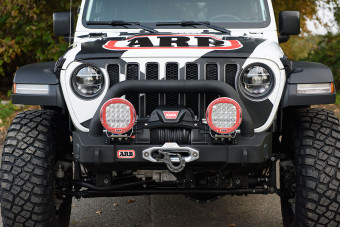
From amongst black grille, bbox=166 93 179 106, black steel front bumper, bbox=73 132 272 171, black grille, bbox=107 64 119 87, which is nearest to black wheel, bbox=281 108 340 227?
black steel front bumper, bbox=73 132 272 171

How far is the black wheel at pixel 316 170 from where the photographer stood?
10.2 feet

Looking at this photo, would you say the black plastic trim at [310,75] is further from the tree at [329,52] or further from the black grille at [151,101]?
the tree at [329,52]

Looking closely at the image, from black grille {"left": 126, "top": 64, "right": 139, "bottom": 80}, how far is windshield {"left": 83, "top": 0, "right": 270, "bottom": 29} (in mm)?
1051

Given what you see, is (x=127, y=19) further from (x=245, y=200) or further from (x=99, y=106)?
(x=245, y=200)

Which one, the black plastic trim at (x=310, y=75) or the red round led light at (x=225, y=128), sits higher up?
the black plastic trim at (x=310, y=75)

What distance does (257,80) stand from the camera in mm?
3162

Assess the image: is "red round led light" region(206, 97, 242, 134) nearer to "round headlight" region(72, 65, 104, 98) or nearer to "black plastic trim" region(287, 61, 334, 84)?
"black plastic trim" region(287, 61, 334, 84)

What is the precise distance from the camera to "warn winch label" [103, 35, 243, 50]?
3.31 m

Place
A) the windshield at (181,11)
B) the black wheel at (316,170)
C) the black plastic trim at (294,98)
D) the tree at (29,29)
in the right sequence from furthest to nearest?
the tree at (29,29) → the windshield at (181,11) → the black plastic trim at (294,98) → the black wheel at (316,170)

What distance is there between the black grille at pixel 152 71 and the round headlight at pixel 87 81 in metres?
0.28

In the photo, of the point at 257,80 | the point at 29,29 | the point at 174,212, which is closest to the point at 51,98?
the point at 257,80

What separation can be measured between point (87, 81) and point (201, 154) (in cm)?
83

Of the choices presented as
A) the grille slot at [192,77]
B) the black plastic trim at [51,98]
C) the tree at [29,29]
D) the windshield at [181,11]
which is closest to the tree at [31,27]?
the tree at [29,29]

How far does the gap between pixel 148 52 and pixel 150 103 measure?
0.31m
